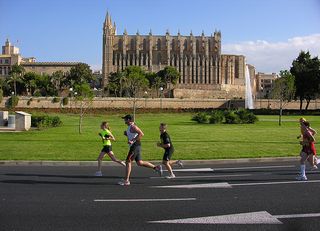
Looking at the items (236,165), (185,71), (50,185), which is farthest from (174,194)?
(185,71)

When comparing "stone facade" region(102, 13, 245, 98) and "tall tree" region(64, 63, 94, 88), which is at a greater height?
"stone facade" region(102, 13, 245, 98)

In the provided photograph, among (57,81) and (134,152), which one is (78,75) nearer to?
(57,81)

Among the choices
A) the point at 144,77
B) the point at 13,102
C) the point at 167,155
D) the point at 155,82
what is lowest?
the point at 167,155

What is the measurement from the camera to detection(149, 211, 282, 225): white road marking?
27.0 feet

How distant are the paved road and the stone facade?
476 feet

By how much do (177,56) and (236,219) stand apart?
157256 mm

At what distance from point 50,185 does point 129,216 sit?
418 centimetres

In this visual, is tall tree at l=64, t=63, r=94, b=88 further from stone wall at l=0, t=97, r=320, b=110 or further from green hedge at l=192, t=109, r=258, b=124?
green hedge at l=192, t=109, r=258, b=124

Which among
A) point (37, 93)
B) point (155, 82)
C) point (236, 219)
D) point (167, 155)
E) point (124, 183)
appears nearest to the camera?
point (236, 219)

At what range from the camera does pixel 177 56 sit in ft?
538

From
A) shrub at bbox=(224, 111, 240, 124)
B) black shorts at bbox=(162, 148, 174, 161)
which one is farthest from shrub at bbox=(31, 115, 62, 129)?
black shorts at bbox=(162, 148, 174, 161)

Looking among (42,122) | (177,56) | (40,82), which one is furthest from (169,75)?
(42,122)

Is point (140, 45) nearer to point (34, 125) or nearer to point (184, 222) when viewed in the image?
point (34, 125)

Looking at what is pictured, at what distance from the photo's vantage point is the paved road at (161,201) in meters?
8.12
